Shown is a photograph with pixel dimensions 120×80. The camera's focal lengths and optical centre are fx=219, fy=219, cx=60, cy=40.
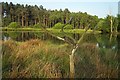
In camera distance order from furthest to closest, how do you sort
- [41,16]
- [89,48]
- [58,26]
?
[89,48], [41,16], [58,26]

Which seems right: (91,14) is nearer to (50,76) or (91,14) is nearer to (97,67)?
(97,67)

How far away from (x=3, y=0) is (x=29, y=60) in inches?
26.4

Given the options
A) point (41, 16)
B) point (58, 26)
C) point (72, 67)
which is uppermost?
point (41, 16)

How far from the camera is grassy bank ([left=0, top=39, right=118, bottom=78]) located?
2.23m

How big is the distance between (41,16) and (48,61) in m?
0.48

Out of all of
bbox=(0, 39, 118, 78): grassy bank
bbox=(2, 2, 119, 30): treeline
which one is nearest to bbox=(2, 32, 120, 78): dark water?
bbox=(0, 39, 118, 78): grassy bank

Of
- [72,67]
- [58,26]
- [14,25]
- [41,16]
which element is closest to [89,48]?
[72,67]

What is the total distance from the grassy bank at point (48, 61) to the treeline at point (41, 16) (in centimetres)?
24

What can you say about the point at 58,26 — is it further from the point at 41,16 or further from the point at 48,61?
the point at 48,61

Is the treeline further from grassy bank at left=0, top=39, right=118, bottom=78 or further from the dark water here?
grassy bank at left=0, top=39, right=118, bottom=78

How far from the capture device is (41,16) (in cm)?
232

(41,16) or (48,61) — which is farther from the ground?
(41,16)

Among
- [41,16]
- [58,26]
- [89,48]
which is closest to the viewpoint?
[58,26]

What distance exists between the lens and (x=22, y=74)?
87.8 inches
